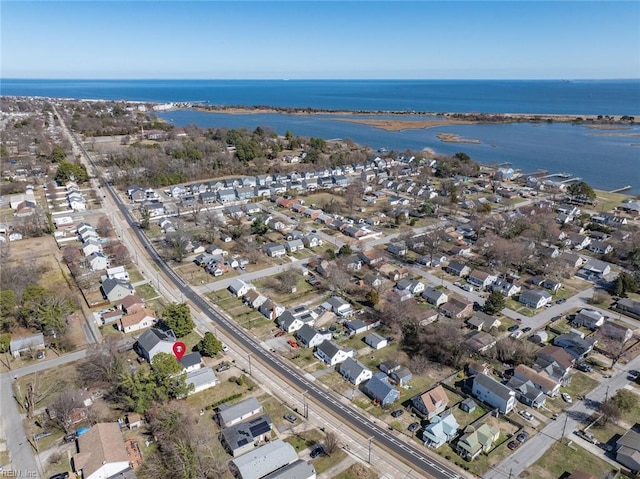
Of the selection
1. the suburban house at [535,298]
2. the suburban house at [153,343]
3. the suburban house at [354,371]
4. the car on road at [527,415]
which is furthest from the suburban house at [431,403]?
the suburban house at [153,343]

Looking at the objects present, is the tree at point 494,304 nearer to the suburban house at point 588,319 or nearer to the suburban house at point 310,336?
the suburban house at point 588,319

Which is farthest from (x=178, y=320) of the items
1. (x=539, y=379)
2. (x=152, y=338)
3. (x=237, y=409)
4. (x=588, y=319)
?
(x=588, y=319)

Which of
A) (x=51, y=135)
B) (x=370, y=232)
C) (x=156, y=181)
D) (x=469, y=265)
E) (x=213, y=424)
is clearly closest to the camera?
(x=213, y=424)

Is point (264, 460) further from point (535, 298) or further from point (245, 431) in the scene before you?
point (535, 298)

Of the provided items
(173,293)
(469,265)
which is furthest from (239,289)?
(469,265)

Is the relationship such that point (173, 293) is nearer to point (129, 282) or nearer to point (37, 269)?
point (129, 282)
